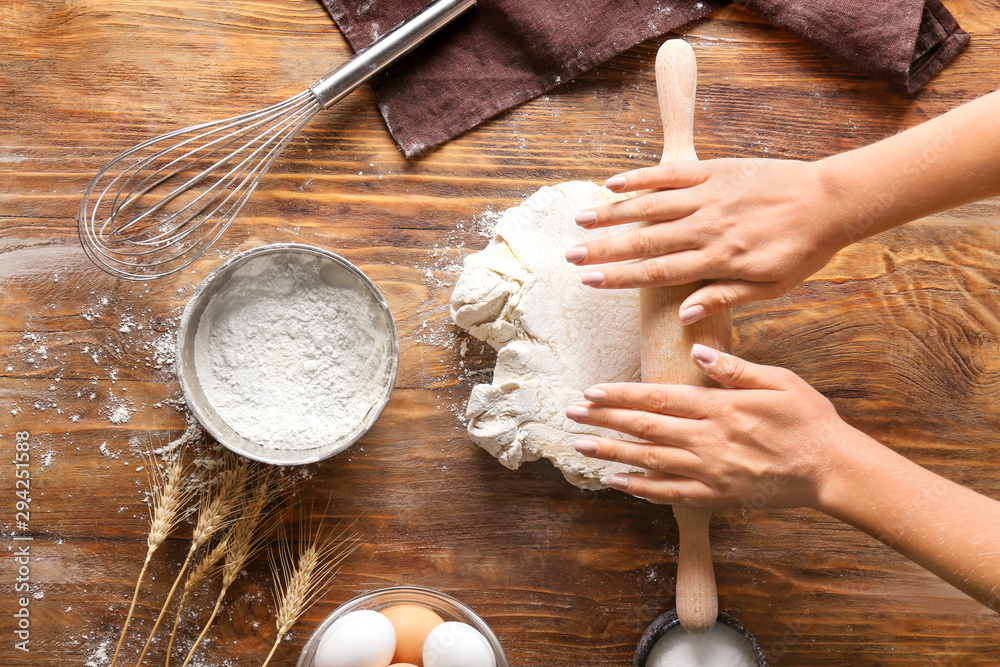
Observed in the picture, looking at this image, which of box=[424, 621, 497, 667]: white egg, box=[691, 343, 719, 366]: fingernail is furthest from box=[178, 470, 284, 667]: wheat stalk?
box=[691, 343, 719, 366]: fingernail

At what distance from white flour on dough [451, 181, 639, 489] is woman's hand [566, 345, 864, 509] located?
13cm

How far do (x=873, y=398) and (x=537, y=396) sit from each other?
2.57 feet

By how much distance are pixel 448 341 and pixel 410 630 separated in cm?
58

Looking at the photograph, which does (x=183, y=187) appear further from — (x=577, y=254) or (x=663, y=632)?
(x=663, y=632)

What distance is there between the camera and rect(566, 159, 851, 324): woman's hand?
43.9 inches

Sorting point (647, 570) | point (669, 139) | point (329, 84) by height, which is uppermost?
point (329, 84)

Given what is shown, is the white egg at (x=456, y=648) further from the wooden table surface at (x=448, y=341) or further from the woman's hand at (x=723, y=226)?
the woman's hand at (x=723, y=226)

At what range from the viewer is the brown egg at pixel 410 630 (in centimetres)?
124

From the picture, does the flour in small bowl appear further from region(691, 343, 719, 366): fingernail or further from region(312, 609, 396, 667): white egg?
region(691, 343, 719, 366): fingernail

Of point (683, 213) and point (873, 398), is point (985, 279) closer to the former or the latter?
point (873, 398)

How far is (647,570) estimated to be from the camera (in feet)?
4.62

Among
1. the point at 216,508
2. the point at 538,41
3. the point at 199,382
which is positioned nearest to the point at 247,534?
the point at 216,508

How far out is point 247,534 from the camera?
131cm

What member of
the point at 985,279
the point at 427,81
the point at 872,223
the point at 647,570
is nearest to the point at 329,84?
the point at 427,81
